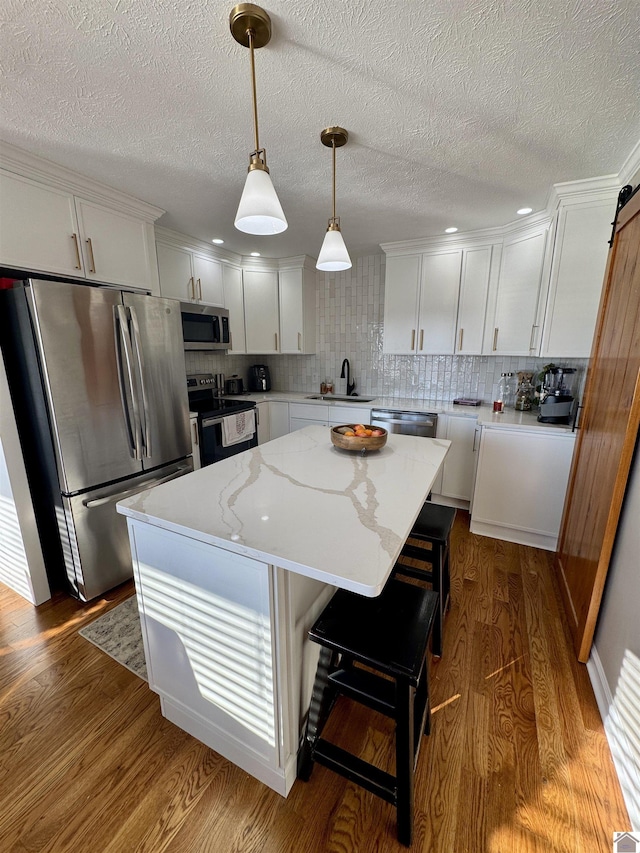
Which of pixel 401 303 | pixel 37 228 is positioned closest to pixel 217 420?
pixel 37 228

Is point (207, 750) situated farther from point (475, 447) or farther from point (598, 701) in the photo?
point (475, 447)

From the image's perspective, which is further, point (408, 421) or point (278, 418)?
point (278, 418)

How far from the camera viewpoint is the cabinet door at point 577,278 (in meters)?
2.10

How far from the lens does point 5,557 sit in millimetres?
2072

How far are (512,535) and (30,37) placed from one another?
3544mm

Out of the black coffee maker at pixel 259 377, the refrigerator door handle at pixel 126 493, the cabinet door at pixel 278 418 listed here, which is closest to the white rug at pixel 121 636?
the refrigerator door handle at pixel 126 493

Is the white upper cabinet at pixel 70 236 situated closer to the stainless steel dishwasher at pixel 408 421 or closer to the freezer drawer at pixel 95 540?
the freezer drawer at pixel 95 540

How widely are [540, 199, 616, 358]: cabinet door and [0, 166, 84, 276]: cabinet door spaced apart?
2970 millimetres

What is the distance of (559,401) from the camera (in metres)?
2.47

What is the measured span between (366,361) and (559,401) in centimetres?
194

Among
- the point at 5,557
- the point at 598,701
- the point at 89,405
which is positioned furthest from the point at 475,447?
the point at 5,557

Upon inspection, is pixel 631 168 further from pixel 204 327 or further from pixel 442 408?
pixel 204 327

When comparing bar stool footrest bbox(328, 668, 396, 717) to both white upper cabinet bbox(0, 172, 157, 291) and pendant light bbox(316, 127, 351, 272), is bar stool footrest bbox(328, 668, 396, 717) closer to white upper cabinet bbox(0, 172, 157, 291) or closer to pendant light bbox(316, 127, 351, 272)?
pendant light bbox(316, 127, 351, 272)

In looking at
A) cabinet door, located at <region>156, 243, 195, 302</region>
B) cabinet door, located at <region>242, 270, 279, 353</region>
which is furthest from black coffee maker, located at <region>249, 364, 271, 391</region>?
cabinet door, located at <region>156, 243, 195, 302</region>
